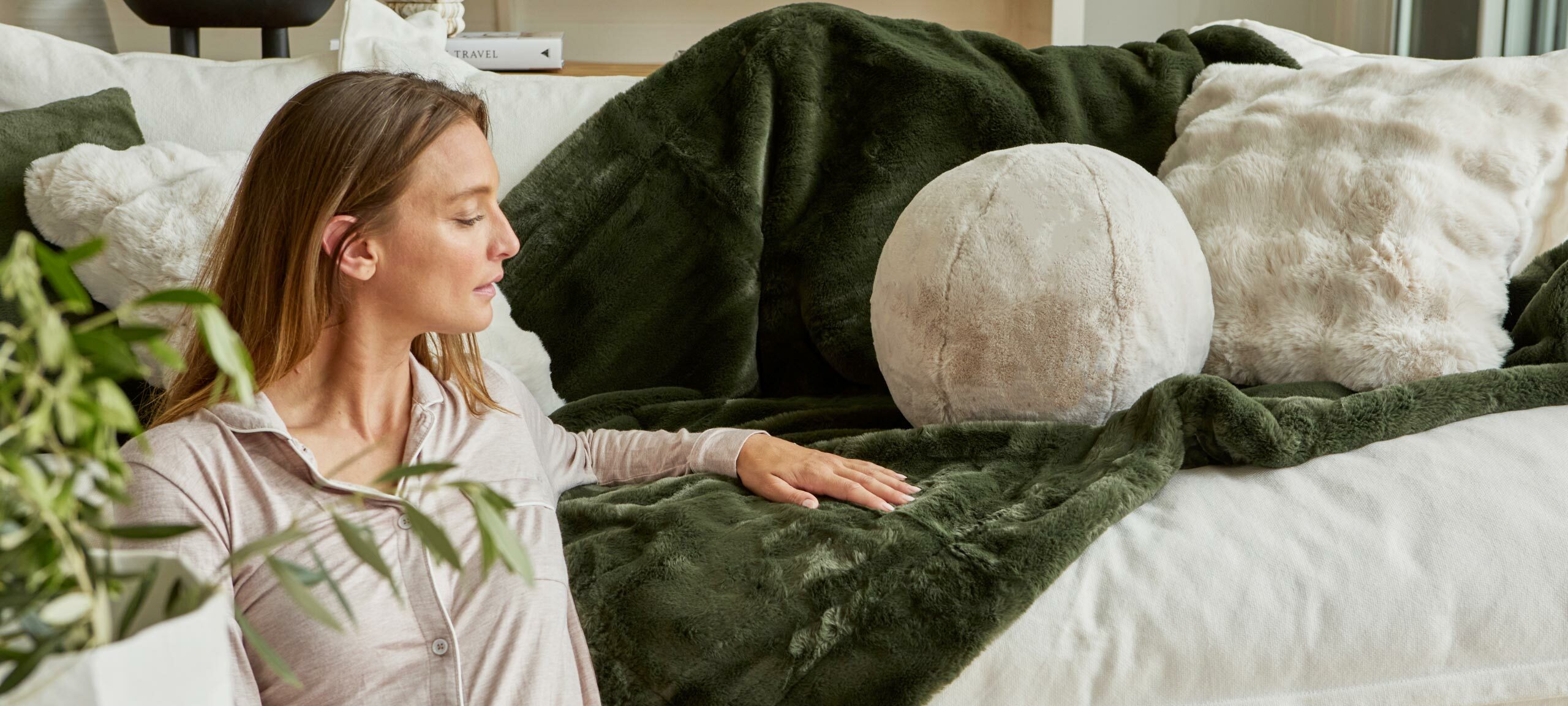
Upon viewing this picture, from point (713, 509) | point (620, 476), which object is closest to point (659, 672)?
point (713, 509)

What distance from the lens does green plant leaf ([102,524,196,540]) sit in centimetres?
31

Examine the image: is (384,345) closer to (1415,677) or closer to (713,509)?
(713,509)

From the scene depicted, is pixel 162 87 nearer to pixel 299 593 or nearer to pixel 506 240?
pixel 506 240

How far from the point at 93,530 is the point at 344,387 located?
25.5 inches

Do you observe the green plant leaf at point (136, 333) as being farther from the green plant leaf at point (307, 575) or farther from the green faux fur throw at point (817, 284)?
the green faux fur throw at point (817, 284)

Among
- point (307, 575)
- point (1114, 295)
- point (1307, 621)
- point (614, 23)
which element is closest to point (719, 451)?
point (1114, 295)

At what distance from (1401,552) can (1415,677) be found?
0.30 ft

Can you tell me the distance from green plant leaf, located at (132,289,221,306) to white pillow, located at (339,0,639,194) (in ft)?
3.95

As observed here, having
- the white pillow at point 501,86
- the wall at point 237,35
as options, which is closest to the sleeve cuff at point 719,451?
the white pillow at point 501,86

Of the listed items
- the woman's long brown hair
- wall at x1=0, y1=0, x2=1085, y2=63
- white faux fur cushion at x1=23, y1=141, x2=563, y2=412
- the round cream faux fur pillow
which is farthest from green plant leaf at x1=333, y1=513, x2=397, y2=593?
wall at x1=0, y1=0, x2=1085, y2=63

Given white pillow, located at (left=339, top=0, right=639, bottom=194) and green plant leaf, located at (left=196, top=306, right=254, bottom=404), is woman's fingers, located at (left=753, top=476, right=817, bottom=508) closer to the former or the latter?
white pillow, located at (left=339, top=0, right=639, bottom=194)

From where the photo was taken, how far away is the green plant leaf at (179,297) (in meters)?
0.28

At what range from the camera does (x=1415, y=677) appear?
2.96ft

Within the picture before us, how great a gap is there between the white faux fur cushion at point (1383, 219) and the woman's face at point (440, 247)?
0.76 meters
